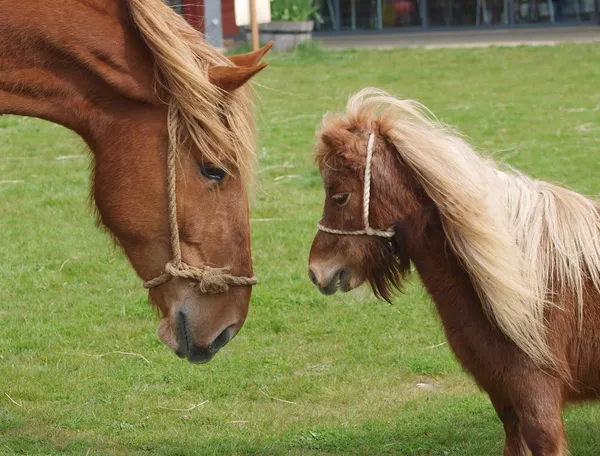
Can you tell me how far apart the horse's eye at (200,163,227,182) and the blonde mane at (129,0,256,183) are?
3 cm

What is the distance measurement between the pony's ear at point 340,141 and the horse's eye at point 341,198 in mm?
153

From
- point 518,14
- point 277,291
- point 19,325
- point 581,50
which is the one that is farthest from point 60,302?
point 518,14

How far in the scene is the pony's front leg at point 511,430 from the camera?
11.6 feet

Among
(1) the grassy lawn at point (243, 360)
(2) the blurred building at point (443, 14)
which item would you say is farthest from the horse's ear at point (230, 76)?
(2) the blurred building at point (443, 14)

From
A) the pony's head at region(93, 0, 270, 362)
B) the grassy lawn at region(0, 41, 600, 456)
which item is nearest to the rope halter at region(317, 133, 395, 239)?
the grassy lawn at region(0, 41, 600, 456)

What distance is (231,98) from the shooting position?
302cm

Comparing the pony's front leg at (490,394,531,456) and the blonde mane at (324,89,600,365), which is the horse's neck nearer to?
the blonde mane at (324,89,600,365)

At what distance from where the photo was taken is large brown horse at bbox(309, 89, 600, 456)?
3303mm


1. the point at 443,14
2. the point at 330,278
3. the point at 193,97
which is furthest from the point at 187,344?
the point at 443,14

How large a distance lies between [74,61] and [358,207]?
118 centimetres

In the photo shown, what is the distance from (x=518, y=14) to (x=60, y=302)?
1906 cm

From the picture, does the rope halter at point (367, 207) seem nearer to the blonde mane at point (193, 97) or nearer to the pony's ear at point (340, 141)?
the pony's ear at point (340, 141)

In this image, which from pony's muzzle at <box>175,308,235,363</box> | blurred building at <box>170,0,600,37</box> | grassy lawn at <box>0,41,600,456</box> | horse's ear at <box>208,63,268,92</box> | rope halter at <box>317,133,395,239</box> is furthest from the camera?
blurred building at <box>170,0,600,37</box>

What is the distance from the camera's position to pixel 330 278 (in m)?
3.56
